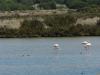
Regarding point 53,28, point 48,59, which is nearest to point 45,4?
point 53,28

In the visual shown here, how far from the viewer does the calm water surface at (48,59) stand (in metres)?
47.5

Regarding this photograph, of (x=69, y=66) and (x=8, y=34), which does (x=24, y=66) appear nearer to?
(x=69, y=66)

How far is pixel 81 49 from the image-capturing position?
64.7m

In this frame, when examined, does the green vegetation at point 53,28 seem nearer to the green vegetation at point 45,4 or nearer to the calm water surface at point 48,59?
the calm water surface at point 48,59

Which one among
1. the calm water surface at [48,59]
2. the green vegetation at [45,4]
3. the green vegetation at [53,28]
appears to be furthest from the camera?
the green vegetation at [45,4]

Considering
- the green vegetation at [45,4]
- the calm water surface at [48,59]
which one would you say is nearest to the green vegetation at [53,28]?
the calm water surface at [48,59]

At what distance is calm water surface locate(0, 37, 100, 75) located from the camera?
156ft

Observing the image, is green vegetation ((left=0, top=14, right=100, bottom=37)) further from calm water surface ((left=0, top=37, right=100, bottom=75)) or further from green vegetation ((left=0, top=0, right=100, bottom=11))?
green vegetation ((left=0, top=0, right=100, bottom=11))

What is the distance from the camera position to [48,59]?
55.7 metres

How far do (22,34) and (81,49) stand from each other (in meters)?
29.1

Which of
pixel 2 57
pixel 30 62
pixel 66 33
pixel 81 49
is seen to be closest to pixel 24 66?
pixel 30 62

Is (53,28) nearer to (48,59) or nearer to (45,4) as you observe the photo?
(45,4)

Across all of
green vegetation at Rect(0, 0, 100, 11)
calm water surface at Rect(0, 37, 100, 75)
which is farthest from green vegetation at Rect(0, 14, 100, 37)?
green vegetation at Rect(0, 0, 100, 11)

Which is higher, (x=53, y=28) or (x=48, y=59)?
(x=48, y=59)
